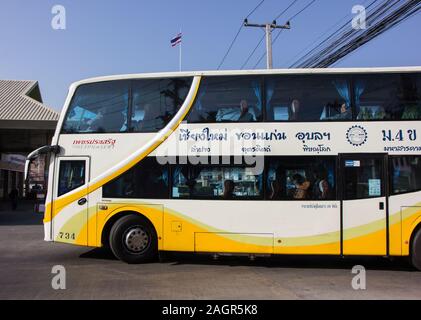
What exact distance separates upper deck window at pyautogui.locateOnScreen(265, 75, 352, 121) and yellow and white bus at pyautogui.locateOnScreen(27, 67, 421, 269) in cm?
2

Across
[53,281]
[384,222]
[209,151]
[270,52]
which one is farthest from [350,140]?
[270,52]

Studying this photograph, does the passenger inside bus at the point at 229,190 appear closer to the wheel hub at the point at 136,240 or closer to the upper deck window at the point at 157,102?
the upper deck window at the point at 157,102

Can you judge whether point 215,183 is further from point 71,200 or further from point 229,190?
point 71,200

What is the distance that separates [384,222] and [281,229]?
201cm

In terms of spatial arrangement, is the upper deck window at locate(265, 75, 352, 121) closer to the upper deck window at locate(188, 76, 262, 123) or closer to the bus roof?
the bus roof

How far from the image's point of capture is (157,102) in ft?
32.1

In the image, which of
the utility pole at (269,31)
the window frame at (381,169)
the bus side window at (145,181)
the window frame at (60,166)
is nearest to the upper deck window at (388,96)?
the window frame at (381,169)

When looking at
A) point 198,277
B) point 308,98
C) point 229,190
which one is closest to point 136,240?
point 198,277

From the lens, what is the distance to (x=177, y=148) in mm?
9578

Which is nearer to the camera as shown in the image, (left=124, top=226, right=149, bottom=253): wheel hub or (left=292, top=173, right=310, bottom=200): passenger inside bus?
(left=292, top=173, right=310, bottom=200): passenger inside bus

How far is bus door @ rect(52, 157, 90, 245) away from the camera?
9.92 m

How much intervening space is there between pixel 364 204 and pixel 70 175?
20.5 ft

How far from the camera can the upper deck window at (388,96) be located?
9.16 m

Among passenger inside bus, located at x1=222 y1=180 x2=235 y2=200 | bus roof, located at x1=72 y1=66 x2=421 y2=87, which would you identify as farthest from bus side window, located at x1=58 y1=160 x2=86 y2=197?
passenger inside bus, located at x1=222 y1=180 x2=235 y2=200
